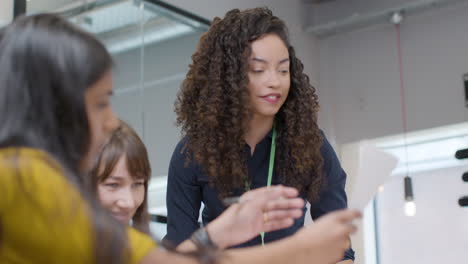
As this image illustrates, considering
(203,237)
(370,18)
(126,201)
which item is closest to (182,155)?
(126,201)

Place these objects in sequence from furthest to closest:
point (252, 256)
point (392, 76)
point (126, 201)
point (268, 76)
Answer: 1. point (392, 76)
2. point (268, 76)
3. point (126, 201)
4. point (252, 256)

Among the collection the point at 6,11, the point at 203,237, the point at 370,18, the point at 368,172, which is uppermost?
the point at 370,18

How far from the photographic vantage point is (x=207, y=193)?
2.04m

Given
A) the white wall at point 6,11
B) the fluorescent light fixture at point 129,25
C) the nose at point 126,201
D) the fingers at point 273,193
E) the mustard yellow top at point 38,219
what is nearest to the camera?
the mustard yellow top at point 38,219

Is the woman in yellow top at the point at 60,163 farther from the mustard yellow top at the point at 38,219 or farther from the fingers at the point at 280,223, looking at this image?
the fingers at the point at 280,223

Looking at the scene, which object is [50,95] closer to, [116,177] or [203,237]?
[203,237]

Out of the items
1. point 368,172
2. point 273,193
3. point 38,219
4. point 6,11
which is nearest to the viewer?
point 38,219

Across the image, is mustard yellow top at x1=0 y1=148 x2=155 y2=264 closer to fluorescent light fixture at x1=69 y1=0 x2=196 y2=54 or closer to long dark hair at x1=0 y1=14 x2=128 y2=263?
long dark hair at x1=0 y1=14 x2=128 y2=263

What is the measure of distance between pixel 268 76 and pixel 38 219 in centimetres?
125

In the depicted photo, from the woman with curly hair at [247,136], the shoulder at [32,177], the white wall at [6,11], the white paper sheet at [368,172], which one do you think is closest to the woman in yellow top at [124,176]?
the woman with curly hair at [247,136]

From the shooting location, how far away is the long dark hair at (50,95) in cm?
91

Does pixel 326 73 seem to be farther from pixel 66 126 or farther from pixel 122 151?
pixel 66 126

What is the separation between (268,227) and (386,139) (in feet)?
11.2

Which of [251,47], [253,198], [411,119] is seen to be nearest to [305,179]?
[251,47]
